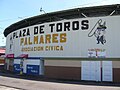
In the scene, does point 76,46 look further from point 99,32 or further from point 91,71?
point 91,71

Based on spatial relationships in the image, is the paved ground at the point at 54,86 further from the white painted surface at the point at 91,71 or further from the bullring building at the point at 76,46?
the bullring building at the point at 76,46

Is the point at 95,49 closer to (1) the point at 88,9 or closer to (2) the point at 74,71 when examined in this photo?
(2) the point at 74,71

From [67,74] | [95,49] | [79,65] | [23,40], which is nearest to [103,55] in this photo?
[95,49]

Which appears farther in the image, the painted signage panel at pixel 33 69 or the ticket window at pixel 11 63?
the ticket window at pixel 11 63

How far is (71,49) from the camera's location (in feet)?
→ 96.8

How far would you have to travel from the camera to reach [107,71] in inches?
1054

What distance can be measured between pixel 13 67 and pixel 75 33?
1626 centimetres

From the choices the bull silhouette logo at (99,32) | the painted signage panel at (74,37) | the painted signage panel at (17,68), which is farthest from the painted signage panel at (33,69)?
the bull silhouette logo at (99,32)

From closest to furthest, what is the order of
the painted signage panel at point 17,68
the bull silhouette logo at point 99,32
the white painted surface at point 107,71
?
the white painted surface at point 107,71 → the bull silhouette logo at point 99,32 → the painted signage panel at point 17,68

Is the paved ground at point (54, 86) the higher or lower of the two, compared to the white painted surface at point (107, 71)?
lower

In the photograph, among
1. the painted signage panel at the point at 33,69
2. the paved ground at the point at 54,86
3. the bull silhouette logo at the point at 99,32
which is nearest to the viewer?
the paved ground at the point at 54,86

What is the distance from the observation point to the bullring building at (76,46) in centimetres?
2702

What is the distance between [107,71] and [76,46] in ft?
16.5

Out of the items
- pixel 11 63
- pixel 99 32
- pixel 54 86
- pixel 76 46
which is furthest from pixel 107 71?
pixel 11 63
